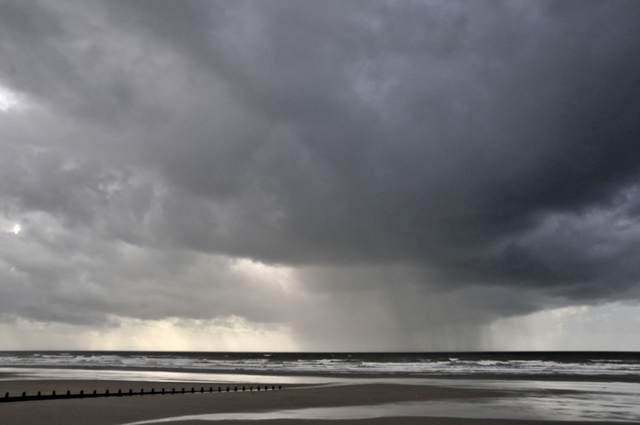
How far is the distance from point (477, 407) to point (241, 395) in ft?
44.4

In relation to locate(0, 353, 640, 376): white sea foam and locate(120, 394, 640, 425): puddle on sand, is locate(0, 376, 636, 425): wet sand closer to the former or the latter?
locate(120, 394, 640, 425): puddle on sand

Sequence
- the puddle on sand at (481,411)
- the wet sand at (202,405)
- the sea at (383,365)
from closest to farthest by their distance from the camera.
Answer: the wet sand at (202,405), the puddle on sand at (481,411), the sea at (383,365)

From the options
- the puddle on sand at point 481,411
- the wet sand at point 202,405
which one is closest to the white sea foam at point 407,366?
the wet sand at point 202,405

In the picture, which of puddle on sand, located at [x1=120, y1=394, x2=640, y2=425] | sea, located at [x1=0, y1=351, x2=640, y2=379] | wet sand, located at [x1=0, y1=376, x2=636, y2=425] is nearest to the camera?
wet sand, located at [x1=0, y1=376, x2=636, y2=425]

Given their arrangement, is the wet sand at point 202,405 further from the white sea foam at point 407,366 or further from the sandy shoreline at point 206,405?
the white sea foam at point 407,366

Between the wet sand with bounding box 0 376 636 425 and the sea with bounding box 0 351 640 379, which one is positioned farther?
the sea with bounding box 0 351 640 379

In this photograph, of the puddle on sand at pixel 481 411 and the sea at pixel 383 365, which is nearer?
the puddle on sand at pixel 481 411

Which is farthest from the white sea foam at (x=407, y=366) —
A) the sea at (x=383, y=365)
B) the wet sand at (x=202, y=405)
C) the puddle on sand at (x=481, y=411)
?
the puddle on sand at (x=481, y=411)

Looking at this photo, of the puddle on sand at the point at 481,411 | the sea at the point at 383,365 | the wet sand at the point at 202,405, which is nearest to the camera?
the wet sand at the point at 202,405

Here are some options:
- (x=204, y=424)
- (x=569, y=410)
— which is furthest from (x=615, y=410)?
(x=204, y=424)

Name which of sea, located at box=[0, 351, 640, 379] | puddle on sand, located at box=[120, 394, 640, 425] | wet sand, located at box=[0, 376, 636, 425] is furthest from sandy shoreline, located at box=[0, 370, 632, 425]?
sea, located at box=[0, 351, 640, 379]

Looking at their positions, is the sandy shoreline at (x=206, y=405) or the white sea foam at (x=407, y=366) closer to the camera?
the sandy shoreline at (x=206, y=405)

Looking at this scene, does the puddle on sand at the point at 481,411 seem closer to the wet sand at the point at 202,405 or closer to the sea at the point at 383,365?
the wet sand at the point at 202,405

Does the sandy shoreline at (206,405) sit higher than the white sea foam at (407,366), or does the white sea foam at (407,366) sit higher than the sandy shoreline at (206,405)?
the sandy shoreline at (206,405)
